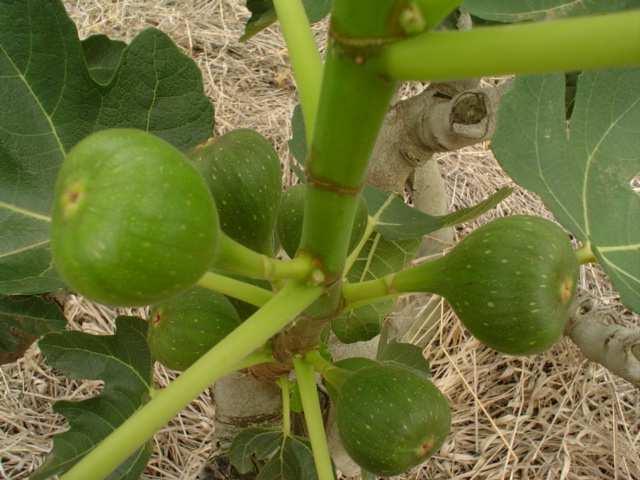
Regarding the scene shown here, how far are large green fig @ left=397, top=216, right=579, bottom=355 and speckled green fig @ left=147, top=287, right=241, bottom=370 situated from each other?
0.34 meters

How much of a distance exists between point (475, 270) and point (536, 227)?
3.2 inches

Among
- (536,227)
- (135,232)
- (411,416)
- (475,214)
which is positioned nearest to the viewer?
(135,232)

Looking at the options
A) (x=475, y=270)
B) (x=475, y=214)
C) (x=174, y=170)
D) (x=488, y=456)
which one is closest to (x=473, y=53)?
(x=174, y=170)

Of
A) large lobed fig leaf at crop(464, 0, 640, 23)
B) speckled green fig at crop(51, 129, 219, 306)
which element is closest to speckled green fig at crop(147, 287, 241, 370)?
speckled green fig at crop(51, 129, 219, 306)

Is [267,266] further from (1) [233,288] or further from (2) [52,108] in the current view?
(2) [52,108]

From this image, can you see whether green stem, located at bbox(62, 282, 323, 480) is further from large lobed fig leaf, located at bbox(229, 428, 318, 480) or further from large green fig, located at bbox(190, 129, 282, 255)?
large lobed fig leaf, located at bbox(229, 428, 318, 480)

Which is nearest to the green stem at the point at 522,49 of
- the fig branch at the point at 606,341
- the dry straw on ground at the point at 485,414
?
the fig branch at the point at 606,341

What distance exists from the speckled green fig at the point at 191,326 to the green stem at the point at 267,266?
29 centimetres

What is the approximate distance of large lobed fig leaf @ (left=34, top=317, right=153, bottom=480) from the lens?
1133 millimetres

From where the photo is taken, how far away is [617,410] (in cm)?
224

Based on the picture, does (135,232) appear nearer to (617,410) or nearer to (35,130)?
(35,130)

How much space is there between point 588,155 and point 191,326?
0.60 meters

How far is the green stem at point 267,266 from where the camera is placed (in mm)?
669

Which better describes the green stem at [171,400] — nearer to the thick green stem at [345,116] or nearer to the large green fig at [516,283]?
the thick green stem at [345,116]
